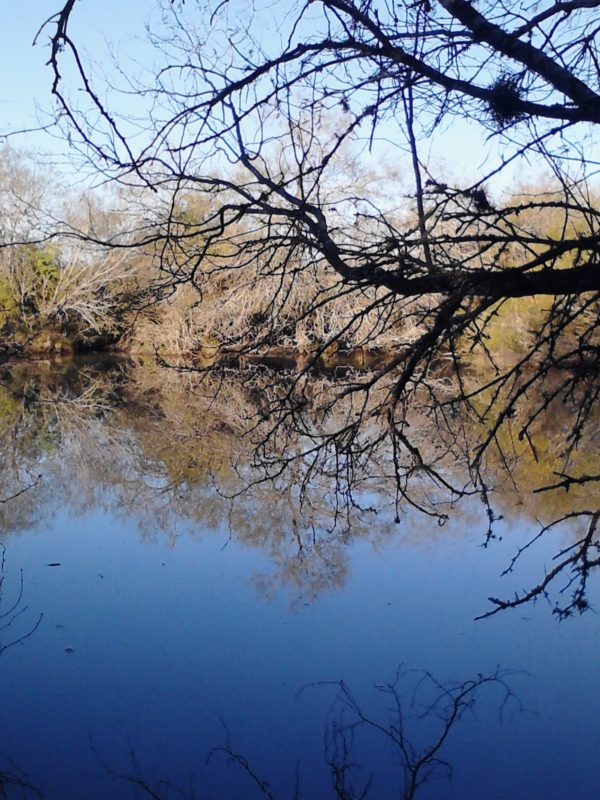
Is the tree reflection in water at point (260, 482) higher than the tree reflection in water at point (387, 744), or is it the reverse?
the tree reflection in water at point (260, 482)

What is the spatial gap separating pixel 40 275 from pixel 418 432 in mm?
14935

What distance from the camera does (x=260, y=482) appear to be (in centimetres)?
344

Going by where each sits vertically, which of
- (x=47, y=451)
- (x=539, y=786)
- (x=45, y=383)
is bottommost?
(x=539, y=786)

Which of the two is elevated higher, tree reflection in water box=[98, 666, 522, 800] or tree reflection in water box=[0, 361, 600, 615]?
tree reflection in water box=[0, 361, 600, 615]

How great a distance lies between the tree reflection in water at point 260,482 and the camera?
213 inches

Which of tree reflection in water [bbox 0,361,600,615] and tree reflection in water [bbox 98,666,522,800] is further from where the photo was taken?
tree reflection in water [bbox 0,361,600,615]

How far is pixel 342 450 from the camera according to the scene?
8.70 ft

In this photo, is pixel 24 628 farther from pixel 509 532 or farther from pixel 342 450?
pixel 509 532

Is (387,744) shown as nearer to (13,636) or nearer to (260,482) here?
(260,482)

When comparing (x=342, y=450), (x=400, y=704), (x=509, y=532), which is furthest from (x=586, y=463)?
(x=342, y=450)

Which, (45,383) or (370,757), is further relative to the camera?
(45,383)

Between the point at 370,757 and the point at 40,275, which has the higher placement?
the point at 40,275

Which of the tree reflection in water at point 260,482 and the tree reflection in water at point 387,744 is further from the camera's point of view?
the tree reflection in water at point 260,482

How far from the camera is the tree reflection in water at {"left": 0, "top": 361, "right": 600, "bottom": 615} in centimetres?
540
